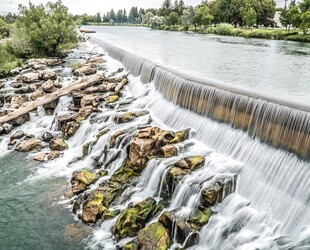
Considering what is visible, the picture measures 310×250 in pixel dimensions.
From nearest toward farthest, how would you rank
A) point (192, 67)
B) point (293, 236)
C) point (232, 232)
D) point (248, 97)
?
point (293, 236), point (232, 232), point (248, 97), point (192, 67)

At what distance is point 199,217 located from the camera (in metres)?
8.67

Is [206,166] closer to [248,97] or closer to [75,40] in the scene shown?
[248,97]

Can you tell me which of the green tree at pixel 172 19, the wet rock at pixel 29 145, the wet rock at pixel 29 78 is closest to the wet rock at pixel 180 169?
the wet rock at pixel 29 145

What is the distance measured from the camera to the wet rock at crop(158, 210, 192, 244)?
833 centimetres

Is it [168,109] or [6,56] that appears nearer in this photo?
[168,109]

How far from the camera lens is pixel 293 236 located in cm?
755

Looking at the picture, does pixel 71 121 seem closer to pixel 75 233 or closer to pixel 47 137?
pixel 47 137

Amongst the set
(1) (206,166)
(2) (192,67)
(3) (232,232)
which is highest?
(2) (192,67)

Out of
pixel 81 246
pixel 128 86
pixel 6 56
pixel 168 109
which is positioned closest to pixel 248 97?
pixel 168 109

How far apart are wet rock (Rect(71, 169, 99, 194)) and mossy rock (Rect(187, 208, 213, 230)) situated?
13.5 ft

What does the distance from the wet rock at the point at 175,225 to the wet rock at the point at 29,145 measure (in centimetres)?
834

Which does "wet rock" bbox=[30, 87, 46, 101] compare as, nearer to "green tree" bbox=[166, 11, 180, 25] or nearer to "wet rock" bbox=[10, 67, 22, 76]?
"wet rock" bbox=[10, 67, 22, 76]

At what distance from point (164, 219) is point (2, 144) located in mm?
10087

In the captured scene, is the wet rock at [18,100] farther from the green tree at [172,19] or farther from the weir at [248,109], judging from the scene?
the green tree at [172,19]
